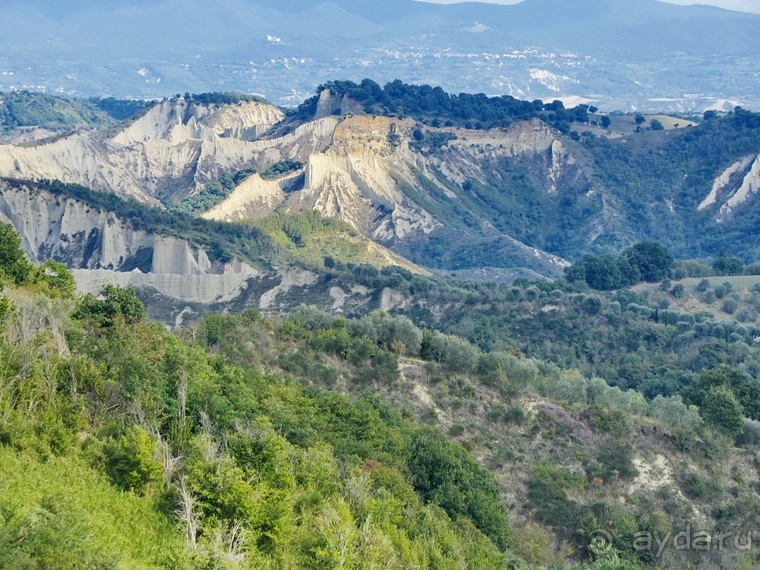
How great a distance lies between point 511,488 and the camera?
34.0 meters

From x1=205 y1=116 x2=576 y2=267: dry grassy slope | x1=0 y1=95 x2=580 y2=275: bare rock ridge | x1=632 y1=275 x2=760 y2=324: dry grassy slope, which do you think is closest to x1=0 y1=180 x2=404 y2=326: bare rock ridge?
x1=0 y1=95 x2=580 y2=275: bare rock ridge

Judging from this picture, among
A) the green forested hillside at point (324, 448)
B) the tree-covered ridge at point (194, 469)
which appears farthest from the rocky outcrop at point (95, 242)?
the tree-covered ridge at point (194, 469)

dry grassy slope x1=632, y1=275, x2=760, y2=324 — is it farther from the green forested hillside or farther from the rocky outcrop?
the rocky outcrop

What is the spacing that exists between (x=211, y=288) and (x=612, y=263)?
34.1 m

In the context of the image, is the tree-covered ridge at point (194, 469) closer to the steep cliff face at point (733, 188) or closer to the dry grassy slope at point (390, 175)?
the dry grassy slope at point (390, 175)

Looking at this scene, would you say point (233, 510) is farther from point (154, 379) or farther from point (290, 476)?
point (154, 379)

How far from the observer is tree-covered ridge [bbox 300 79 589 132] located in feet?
449

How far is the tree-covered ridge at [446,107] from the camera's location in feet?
449

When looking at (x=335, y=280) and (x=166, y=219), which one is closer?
(x=335, y=280)

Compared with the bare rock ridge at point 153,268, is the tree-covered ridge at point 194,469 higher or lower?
higher

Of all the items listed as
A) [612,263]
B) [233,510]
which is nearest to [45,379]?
[233,510]

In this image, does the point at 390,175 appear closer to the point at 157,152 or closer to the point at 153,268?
the point at 157,152

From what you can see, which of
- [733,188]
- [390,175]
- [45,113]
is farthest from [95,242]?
[45,113]

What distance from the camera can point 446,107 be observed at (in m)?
147
